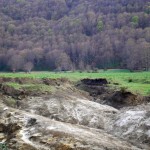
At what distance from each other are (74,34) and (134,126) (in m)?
114

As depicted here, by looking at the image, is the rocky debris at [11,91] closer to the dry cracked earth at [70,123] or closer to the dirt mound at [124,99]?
the dry cracked earth at [70,123]

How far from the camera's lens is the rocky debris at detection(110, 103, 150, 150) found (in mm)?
28359

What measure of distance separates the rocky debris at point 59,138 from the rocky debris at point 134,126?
1.34 metres

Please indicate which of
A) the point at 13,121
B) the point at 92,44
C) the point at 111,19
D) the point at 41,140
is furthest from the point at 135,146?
the point at 111,19

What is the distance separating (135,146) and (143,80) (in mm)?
35543

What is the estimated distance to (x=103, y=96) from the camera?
5200 cm

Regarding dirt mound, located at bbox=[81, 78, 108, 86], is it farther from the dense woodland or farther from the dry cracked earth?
the dense woodland

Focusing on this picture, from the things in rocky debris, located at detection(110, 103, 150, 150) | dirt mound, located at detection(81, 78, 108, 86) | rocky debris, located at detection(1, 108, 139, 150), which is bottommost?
dirt mound, located at detection(81, 78, 108, 86)

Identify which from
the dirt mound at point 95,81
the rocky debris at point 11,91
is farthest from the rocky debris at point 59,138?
the dirt mound at point 95,81

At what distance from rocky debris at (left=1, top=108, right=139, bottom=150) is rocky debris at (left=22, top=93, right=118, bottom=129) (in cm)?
526

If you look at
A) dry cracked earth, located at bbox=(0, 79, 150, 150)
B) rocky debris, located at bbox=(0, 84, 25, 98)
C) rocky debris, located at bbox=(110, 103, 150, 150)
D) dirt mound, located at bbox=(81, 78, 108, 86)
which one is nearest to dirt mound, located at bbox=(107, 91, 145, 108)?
dry cracked earth, located at bbox=(0, 79, 150, 150)

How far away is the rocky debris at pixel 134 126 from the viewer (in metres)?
28.4

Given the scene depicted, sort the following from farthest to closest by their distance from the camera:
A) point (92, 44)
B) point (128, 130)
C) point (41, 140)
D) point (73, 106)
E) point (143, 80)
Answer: point (92, 44), point (143, 80), point (73, 106), point (128, 130), point (41, 140)

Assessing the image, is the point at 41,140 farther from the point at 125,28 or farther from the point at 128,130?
the point at 125,28
